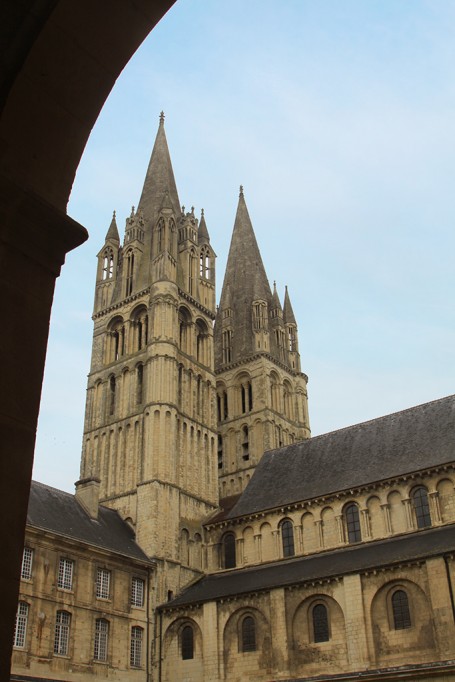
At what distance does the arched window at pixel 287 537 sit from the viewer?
126ft

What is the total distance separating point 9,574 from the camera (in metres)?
5.13

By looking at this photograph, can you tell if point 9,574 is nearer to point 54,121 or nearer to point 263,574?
point 54,121

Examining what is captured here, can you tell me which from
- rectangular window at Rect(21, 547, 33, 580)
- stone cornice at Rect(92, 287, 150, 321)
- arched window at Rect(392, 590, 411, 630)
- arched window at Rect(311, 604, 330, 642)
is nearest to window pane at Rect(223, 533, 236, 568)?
arched window at Rect(311, 604, 330, 642)

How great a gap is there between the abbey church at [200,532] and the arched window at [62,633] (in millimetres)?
84

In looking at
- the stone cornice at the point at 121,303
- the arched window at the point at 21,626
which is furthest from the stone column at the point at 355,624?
the stone cornice at the point at 121,303

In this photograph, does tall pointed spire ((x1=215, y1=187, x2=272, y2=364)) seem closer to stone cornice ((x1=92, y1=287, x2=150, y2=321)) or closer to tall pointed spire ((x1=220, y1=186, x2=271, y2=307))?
tall pointed spire ((x1=220, y1=186, x2=271, y2=307))

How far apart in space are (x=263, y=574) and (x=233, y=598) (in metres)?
2.78

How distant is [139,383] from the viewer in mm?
47094

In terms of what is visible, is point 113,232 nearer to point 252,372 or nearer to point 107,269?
point 107,269

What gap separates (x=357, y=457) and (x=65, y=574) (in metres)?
16.8

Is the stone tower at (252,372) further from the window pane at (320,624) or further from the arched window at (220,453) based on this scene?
the window pane at (320,624)

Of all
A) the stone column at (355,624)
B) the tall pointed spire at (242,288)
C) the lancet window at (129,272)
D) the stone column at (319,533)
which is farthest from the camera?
the tall pointed spire at (242,288)

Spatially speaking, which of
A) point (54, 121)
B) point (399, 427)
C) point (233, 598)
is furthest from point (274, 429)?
point (54, 121)

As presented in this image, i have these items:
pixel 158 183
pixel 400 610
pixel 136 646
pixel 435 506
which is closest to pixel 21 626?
pixel 136 646
